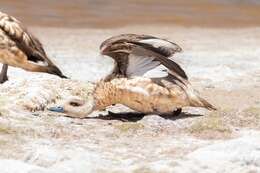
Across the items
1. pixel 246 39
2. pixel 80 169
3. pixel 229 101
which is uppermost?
pixel 246 39

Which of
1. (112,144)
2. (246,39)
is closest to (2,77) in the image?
(112,144)

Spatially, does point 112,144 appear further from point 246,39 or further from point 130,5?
point 130,5

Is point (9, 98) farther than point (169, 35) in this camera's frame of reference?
No

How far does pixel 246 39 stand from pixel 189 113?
30.6 ft

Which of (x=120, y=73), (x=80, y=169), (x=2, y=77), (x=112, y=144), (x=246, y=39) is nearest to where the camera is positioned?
(x=80, y=169)

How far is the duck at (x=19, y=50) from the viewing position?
10281 millimetres

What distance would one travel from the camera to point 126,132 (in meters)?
8.22

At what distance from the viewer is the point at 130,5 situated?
76.8 ft

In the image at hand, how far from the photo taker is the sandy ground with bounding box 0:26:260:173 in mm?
6824

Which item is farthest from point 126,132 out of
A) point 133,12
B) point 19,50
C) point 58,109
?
point 133,12

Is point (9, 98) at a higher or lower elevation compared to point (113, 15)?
lower

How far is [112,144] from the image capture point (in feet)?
25.3

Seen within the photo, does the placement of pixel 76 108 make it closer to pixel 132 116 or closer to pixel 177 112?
pixel 132 116

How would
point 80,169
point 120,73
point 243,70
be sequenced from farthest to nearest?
point 243,70, point 120,73, point 80,169
